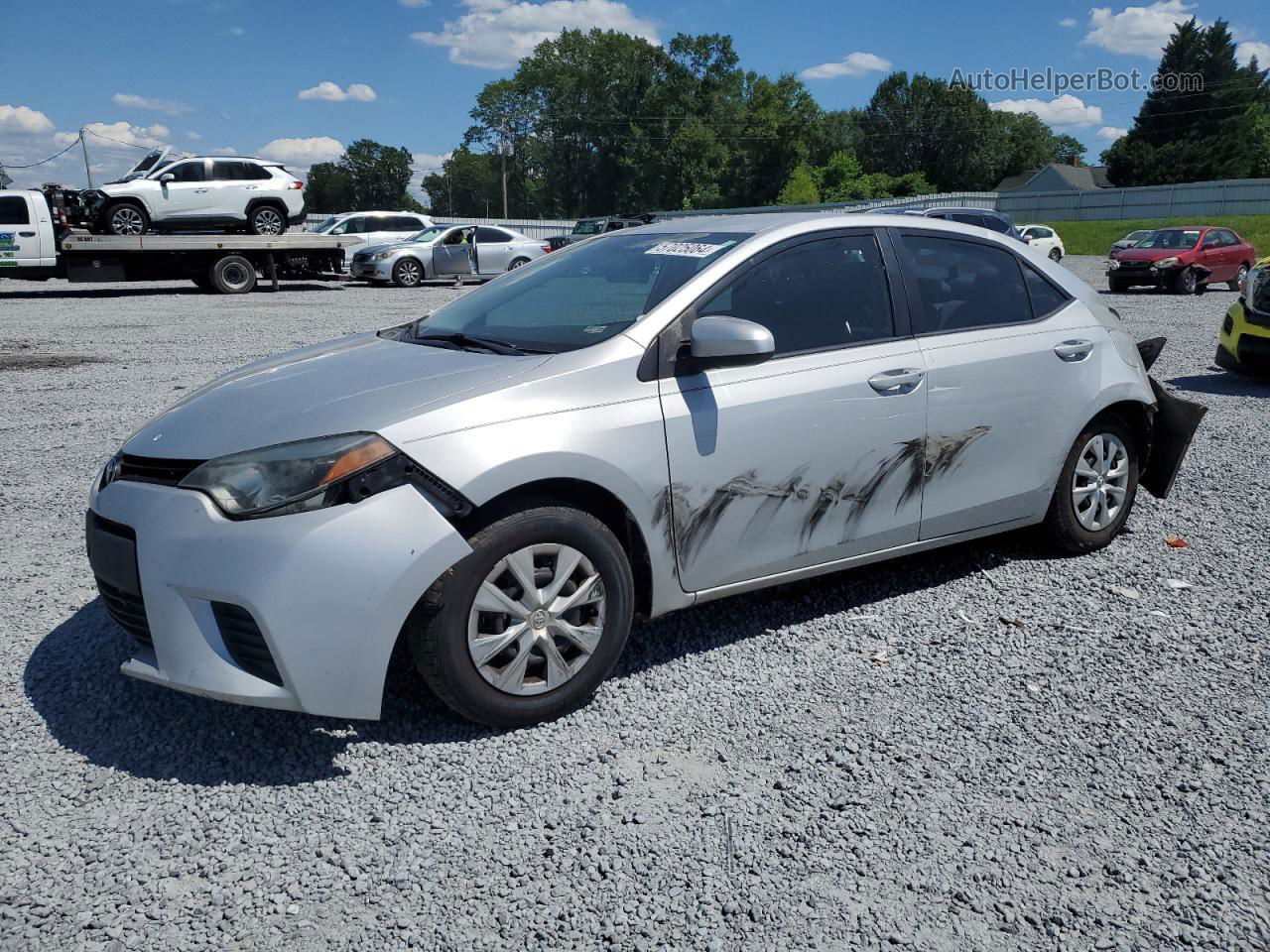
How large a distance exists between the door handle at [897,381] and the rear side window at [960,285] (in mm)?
229

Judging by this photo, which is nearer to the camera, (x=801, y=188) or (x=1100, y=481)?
(x=1100, y=481)

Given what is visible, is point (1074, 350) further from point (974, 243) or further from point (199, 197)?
point (199, 197)

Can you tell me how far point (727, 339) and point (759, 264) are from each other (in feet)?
1.88

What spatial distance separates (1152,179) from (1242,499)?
240ft

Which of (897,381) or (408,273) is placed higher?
(897,381)

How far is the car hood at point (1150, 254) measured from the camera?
22766 mm

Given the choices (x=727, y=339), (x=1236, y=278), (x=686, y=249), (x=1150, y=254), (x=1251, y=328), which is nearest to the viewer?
(x=727, y=339)

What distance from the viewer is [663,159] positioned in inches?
3575

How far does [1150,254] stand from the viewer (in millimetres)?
22938

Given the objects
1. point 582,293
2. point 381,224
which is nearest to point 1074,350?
point 582,293

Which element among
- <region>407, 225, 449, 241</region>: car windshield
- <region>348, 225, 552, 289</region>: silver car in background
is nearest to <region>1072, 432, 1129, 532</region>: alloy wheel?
<region>348, 225, 552, 289</region>: silver car in background

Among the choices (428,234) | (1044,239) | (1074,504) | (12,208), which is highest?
(12,208)

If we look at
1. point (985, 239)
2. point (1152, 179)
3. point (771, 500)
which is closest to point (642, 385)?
point (771, 500)

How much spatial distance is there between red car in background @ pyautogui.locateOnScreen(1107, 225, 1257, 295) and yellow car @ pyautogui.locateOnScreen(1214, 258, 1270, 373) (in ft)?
45.4
